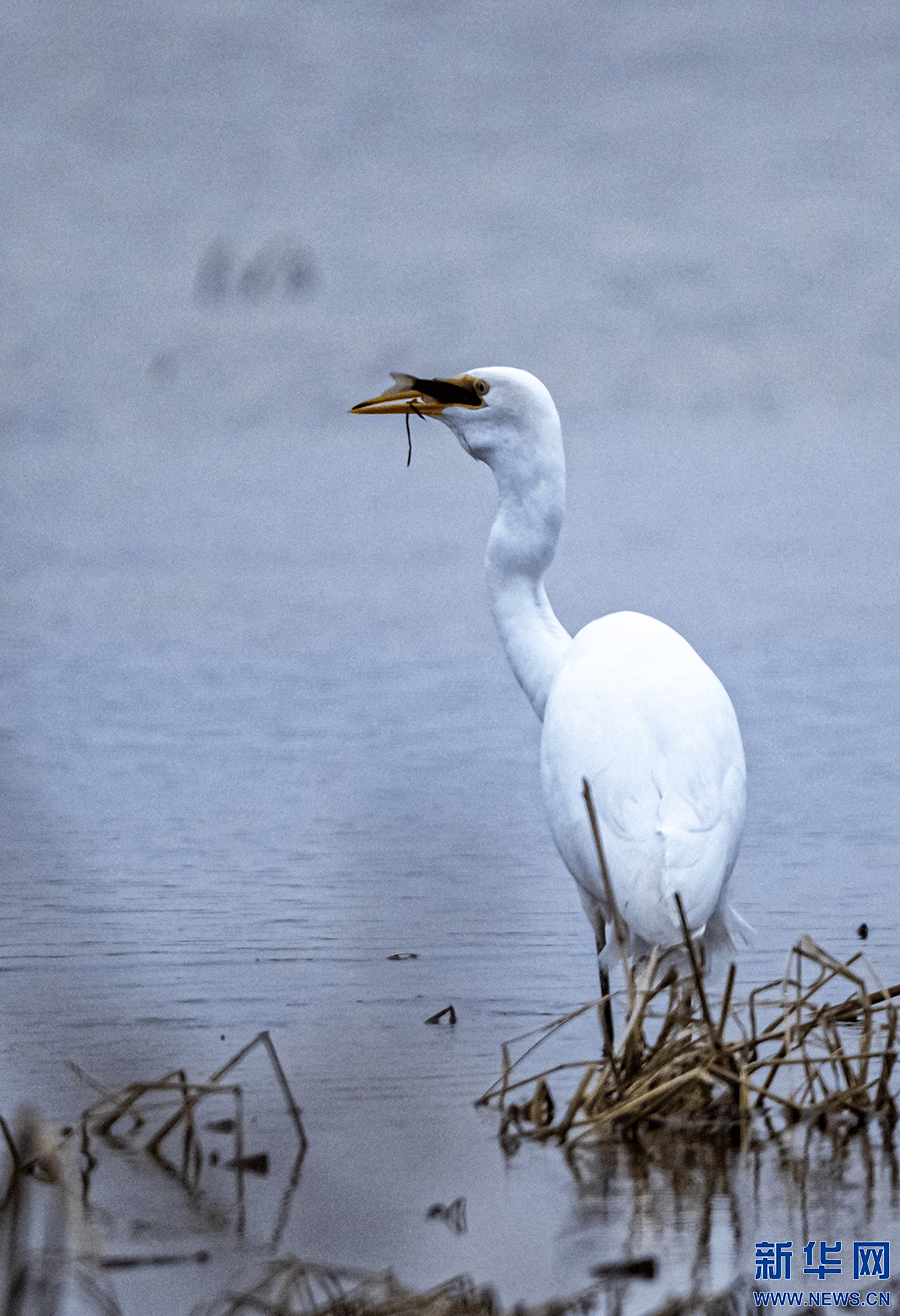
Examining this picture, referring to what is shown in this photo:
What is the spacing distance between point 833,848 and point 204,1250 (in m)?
4.63

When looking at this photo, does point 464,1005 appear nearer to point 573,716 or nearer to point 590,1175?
point 573,716

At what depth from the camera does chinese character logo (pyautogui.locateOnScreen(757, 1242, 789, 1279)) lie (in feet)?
7.76

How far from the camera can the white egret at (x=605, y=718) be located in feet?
12.3

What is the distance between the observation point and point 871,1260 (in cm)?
242

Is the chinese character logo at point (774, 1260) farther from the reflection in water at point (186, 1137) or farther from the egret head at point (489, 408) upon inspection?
the egret head at point (489, 408)

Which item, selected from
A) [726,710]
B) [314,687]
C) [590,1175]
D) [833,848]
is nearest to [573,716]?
[726,710]

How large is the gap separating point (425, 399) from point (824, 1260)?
3129 millimetres

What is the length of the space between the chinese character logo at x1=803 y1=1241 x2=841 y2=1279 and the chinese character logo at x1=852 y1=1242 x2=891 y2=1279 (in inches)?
1.0

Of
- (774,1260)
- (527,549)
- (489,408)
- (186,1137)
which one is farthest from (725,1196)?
(489,408)

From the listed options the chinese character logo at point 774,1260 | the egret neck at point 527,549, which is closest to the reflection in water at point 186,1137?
the chinese character logo at point 774,1260

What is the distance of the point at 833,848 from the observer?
6590 mm

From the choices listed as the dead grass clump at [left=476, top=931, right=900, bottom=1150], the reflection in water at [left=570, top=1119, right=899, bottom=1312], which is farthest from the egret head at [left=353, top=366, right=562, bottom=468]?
the reflection in water at [left=570, top=1119, right=899, bottom=1312]

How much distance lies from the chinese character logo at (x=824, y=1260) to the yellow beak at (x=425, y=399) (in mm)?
3025

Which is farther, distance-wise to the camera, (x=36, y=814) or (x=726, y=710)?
(x=726, y=710)
